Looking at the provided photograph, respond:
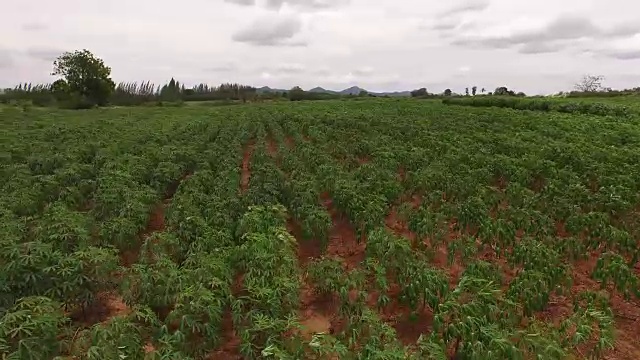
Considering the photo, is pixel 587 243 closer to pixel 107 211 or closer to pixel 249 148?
pixel 107 211

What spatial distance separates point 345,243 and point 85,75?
57.6m

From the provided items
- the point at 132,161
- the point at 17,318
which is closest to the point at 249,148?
the point at 132,161

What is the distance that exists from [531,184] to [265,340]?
26.3 feet

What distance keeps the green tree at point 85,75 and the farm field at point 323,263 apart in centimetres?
4962

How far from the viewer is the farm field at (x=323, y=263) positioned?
4418 mm

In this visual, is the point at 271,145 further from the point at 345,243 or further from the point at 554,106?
the point at 554,106

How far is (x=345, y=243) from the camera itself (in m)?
8.32

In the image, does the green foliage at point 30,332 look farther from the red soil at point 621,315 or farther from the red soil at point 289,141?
the red soil at point 289,141

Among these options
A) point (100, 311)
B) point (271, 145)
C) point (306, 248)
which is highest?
point (271, 145)

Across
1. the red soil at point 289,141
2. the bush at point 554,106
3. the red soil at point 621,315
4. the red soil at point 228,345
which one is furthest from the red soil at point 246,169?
the bush at point 554,106

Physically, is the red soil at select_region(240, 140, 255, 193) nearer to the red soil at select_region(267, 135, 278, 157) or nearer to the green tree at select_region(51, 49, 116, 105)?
the red soil at select_region(267, 135, 278, 157)

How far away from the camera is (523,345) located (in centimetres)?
429

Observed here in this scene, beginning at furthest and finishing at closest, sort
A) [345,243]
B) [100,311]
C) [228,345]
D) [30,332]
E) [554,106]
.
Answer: [554,106], [345,243], [100,311], [228,345], [30,332]

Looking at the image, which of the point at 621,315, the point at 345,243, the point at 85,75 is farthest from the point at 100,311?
the point at 85,75
